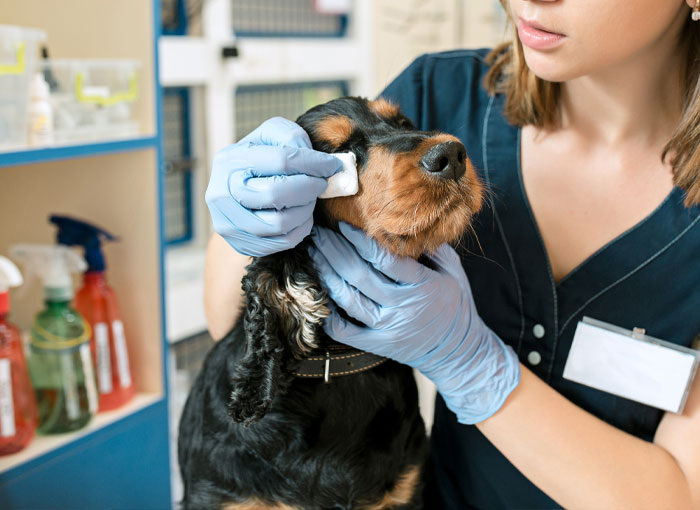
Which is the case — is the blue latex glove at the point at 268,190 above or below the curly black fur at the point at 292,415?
above

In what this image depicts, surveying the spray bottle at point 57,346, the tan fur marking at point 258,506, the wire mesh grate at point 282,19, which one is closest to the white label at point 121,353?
the spray bottle at point 57,346

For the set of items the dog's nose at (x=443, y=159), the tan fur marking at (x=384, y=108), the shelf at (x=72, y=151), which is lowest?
the shelf at (x=72, y=151)

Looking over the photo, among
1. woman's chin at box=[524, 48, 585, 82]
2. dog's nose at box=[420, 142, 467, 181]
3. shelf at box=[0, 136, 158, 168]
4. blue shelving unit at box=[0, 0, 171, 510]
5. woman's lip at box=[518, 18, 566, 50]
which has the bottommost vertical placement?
blue shelving unit at box=[0, 0, 171, 510]

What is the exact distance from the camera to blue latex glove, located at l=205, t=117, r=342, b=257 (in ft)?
2.90

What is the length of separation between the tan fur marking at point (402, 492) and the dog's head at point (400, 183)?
391 millimetres

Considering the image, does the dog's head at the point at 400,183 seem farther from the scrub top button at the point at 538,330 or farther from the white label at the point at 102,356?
the white label at the point at 102,356

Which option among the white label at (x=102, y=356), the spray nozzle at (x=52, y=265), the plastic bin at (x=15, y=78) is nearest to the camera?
the plastic bin at (x=15, y=78)

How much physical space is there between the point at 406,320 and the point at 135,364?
930mm

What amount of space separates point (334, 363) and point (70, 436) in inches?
28.1

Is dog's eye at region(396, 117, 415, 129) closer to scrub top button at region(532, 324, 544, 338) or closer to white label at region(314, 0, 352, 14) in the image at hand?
scrub top button at region(532, 324, 544, 338)

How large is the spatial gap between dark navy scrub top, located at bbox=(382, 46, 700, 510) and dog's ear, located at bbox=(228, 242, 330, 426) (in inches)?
14.9

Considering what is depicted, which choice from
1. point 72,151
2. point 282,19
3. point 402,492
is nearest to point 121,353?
point 72,151

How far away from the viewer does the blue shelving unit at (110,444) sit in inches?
53.4

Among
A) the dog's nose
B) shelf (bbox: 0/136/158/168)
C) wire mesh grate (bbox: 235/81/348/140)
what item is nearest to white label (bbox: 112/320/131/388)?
shelf (bbox: 0/136/158/168)
